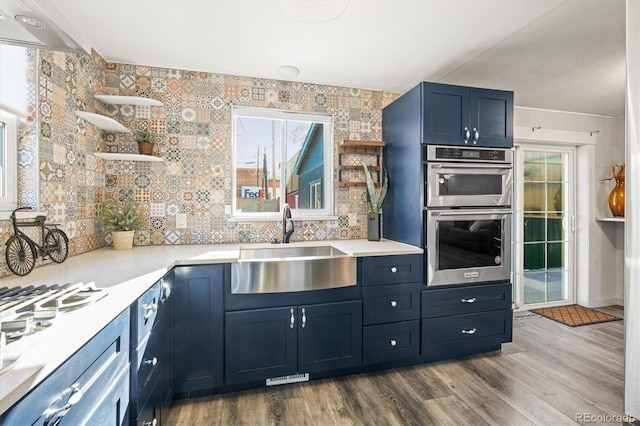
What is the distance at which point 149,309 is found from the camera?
1424 millimetres

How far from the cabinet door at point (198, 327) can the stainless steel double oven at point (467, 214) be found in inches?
61.2

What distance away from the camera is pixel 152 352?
148cm

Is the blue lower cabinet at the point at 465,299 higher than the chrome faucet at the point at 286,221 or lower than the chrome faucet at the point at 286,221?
lower

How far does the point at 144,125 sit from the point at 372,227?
6.98ft

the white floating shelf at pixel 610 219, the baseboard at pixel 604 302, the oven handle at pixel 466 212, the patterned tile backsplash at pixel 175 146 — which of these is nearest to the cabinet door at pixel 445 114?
the oven handle at pixel 466 212

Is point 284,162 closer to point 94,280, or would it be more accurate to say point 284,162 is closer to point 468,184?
point 468,184

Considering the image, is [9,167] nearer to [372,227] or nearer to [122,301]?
[122,301]

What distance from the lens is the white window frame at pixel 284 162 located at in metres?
2.72

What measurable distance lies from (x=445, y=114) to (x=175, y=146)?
2224 millimetres

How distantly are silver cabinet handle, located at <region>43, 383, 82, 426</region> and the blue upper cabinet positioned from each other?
2350mm

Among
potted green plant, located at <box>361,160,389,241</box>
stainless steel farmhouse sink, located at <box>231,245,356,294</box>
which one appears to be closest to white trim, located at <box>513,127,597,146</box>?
potted green plant, located at <box>361,160,389,241</box>

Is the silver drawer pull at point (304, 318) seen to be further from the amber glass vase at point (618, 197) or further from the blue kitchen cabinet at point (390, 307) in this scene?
the amber glass vase at point (618, 197)

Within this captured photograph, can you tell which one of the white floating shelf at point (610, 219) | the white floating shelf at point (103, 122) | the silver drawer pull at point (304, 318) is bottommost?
the silver drawer pull at point (304, 318)

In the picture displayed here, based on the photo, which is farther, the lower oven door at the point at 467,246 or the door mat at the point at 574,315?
the door mat at the point at 574,315
